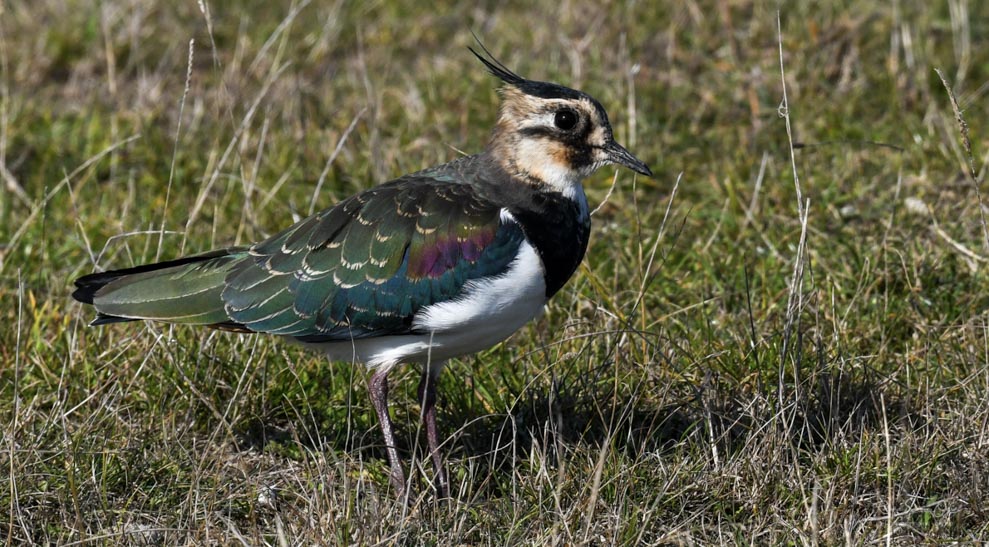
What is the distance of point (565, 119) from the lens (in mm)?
4988

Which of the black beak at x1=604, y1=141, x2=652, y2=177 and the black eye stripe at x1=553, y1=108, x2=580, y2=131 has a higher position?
the black eye stripe at x1=553, y1=108, x2=580, y2=131

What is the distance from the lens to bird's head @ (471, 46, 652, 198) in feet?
16.3

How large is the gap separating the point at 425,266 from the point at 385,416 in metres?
0.60

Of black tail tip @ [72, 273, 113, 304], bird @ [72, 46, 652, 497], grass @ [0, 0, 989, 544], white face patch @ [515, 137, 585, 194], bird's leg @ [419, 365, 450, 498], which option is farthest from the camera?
black tail tip @ [72, 273, 113, 304]

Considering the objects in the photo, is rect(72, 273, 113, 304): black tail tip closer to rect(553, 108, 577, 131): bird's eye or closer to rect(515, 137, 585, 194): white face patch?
rect(515, 137, 585, 194): white face patch

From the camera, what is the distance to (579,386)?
5.18 metres

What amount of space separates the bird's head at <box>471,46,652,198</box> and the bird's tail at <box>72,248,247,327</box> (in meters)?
1.17

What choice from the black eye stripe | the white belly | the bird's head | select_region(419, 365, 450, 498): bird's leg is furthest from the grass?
the black eye stripe

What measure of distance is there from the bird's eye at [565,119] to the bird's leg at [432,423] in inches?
41.4

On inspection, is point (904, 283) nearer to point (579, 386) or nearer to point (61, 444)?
point (579, 386)

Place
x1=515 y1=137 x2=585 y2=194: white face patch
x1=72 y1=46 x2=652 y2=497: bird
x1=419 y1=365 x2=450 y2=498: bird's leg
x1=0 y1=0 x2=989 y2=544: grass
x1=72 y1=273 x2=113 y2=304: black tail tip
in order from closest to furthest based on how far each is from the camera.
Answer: x1=0 y1=0 x2=989 y2=544: grass → x1=72 y1=46 x2=652 y2=497: bird → x1=419 y1=365 x2=450 y2=498: bird's leg → x1=515 y1=137 x2=585 y2=194: white face patch → x1=72 y1=273 x2=113 y2=304: black tail tip

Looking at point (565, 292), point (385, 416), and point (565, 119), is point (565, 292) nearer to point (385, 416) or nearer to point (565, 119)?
point (565, 119)

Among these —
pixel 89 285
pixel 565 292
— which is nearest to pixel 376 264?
pixel 89 285

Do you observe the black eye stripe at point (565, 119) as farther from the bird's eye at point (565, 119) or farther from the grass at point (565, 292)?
the grass at point (565, 292)
